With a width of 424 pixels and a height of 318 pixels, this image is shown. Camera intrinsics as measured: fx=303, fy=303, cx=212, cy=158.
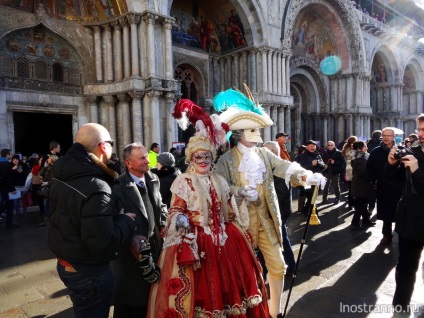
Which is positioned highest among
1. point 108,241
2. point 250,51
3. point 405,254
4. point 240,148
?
point 250,51

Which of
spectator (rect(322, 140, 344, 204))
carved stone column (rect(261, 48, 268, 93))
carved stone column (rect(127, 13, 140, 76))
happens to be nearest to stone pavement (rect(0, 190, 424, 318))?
spectator (rect(322, 140, 344, 204))

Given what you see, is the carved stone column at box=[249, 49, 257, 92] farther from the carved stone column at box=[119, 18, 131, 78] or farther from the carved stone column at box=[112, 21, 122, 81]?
the carved stone column at box=[112, 21, 122, 81]

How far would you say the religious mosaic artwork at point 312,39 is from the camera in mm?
19297

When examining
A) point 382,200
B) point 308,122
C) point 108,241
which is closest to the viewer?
point 108,241

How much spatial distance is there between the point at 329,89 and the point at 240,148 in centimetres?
2064

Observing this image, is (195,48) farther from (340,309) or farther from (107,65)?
(340,309)

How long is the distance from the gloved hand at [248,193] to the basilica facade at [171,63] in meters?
8.41

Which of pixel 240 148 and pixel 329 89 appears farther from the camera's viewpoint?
pixel 329 89

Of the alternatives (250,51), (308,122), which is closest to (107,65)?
(250,51)

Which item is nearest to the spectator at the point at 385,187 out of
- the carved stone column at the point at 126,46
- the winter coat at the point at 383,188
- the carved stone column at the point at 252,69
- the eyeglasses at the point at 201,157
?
the winter coat at the point at 383,188

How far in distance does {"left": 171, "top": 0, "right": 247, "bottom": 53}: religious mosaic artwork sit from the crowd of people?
41.1 feet

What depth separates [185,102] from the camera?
9.18 feet

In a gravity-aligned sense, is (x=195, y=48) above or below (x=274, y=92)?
above

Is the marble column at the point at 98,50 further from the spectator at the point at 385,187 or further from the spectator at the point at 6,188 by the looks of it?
the spectator at the point at 385,187
